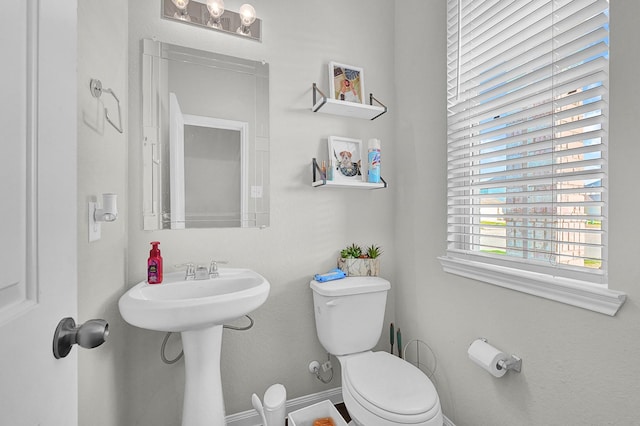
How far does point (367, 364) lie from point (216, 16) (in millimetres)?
1876

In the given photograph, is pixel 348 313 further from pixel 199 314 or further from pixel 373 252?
pixel 199 314

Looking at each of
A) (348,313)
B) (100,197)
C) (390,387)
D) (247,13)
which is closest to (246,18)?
(247,13)

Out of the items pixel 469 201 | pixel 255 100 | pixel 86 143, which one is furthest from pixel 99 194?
pixel 469 201

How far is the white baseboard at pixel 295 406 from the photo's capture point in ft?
5.03

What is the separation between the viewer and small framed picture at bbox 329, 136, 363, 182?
68.8 inches

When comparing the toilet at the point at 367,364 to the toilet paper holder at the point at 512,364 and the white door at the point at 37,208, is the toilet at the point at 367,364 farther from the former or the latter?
the white door at the point at 37,208

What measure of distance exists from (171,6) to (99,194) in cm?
105

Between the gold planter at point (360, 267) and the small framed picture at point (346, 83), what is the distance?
975 millimetres

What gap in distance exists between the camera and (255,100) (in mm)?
1606

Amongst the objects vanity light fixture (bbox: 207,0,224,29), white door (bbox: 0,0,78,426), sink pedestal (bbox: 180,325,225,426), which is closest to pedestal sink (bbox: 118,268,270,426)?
sink pedestal (bbox: 180,325,225,426)

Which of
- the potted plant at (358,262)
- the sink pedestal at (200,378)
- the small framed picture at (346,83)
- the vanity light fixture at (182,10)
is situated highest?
the vanity light fixture at (182,10)

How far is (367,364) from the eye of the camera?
1.37m

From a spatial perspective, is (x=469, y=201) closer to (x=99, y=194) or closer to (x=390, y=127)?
(x=390, y=127)

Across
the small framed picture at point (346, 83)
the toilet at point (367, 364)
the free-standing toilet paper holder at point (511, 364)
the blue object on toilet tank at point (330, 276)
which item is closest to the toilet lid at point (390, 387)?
the toilet at point (367, 364)
